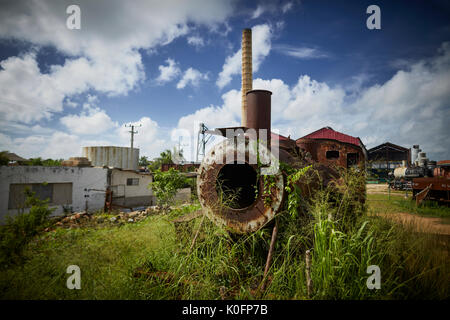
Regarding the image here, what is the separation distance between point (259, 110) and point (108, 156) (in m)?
22.1

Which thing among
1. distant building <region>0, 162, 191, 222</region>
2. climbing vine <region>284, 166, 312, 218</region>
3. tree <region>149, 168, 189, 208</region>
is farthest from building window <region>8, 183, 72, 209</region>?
climbing vine <region>284, 166, 312, 218</region>

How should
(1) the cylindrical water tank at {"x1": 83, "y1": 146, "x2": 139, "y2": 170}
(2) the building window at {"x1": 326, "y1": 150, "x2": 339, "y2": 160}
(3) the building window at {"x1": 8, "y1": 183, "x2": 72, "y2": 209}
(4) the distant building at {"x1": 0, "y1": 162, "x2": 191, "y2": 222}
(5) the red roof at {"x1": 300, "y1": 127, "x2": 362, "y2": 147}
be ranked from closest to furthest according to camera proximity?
(2) the building window at {"x1": 326, "y1": 150, "x2": 339, "y2": 160}, (4) the distant building at {"x1": 0, "y1": 162, "x2": 191, "y2": 222}, (3) the building window at {"x1": 8, "y1": 183, "x2": 72, "y2": 209}, (5) the red roof at {"x1": 300, "y1": 127, "x2": 362, "y2": 147}, (1) the cylindrical water tank at {"x1": 83, "y1": 146, "x2": 139, "y2": 170}

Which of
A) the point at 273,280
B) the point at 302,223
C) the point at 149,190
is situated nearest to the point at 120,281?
the point at 273,280

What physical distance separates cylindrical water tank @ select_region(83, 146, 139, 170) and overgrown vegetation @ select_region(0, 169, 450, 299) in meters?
21.0

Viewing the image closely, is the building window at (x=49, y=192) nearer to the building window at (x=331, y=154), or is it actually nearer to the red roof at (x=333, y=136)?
the building window at (x=331, y=154)

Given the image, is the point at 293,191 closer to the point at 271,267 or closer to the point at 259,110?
the point at 271,267

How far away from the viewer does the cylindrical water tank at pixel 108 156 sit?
21688 millimetres

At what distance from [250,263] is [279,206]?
1.03m

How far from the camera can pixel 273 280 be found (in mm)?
2479

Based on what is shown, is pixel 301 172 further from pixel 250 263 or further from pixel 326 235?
pixel 250 263

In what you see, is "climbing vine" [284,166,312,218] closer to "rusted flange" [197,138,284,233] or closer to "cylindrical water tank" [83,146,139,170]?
"rusted flange" [197,138,284,233]

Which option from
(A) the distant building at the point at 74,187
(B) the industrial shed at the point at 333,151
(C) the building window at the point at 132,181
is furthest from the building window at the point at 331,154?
(C) the building window at the point at 132,181

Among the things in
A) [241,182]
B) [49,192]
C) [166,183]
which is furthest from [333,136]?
[49,192]

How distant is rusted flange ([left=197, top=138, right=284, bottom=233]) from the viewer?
2.97 metres
